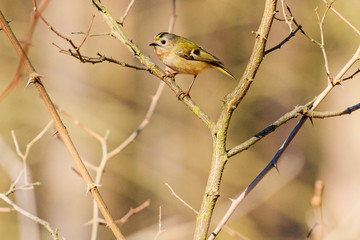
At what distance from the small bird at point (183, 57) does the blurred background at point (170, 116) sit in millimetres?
5659

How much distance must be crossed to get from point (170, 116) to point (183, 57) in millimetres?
8227

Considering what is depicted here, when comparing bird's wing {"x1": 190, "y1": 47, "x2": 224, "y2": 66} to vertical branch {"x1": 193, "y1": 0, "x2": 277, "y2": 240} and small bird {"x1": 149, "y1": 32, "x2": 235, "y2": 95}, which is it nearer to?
small bird {"x1": 149, "y1": 32, "x2": 235, "y2": 95}

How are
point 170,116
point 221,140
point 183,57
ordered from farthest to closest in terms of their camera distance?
point 170,116 < point 183,57 < point 221,140

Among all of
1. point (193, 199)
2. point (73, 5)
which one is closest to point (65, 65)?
point (73, 5)

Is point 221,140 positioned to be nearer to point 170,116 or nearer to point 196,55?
point 196,55

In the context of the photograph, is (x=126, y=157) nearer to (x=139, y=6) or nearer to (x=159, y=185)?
(x=159, y=185)

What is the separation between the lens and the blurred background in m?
9.25

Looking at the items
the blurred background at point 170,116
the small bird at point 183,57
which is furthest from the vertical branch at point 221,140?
the blurred background at point 170,116

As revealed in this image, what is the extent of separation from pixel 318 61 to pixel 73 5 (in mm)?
6525

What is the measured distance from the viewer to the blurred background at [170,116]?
364 inches

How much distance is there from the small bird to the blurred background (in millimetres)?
5659

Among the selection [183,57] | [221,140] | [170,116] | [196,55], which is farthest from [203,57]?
[170,116]

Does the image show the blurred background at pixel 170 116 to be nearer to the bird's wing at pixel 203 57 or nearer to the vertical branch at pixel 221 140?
the bird's wing at pixel 203 57

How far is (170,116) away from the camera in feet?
38.4
